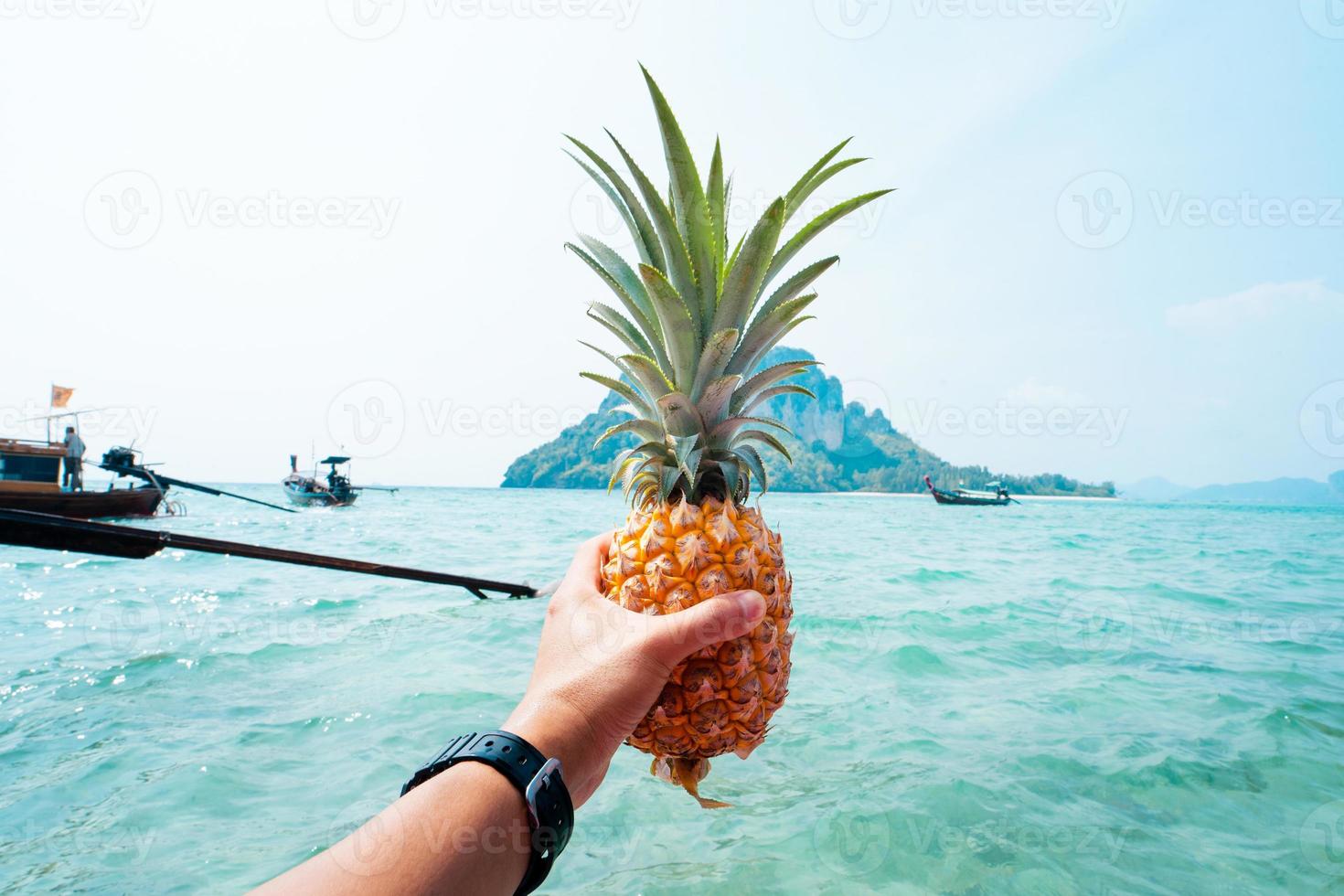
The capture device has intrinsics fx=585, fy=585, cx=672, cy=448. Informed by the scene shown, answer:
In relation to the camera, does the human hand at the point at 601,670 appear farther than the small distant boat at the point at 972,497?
No

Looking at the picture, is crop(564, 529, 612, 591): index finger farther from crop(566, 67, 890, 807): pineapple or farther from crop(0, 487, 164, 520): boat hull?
crop(0, 487, 164, 520): boat hull

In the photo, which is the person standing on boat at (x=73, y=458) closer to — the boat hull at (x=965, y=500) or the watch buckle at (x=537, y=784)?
the watch buckle at (x=537, y=784)

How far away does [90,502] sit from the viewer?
29.8 metres

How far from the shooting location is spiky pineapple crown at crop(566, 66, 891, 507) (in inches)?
98.5

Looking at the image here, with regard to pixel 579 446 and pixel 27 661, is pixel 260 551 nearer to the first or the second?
pixel 27 661

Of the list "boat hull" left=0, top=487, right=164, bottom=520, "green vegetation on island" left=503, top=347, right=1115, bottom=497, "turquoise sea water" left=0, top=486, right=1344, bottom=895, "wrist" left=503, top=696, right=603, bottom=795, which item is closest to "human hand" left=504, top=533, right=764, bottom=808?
"wrist" left=503, top=696, right=603, bottom=795

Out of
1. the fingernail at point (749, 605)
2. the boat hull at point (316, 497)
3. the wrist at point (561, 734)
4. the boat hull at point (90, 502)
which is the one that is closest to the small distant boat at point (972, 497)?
the boat hull at point (316, 497)

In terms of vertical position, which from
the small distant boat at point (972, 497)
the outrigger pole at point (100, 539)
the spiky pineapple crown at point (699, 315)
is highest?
the spiky pineapple crown at point (699, 315)

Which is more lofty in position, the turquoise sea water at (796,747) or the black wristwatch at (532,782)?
the black wristwatch at (532,782)

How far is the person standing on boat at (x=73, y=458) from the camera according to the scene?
30.0 meters

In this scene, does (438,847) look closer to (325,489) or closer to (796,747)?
(796,747)

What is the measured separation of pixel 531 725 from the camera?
1.69 metres

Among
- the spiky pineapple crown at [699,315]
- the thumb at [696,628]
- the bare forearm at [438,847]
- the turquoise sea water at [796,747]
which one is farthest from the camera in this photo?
the turquoise sea water at [796,747]

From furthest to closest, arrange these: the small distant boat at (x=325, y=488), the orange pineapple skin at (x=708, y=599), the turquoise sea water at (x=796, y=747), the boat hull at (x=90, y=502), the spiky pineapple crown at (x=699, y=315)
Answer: the small distant boat at (x=325, y=488)
the boat hull at (x=90, y=502)
the turquoise sea water at (x=796, y=747)
the spiky pineapple crown at (x=699, y=315)
the orange pineapple skin at (x=708, y=599)
